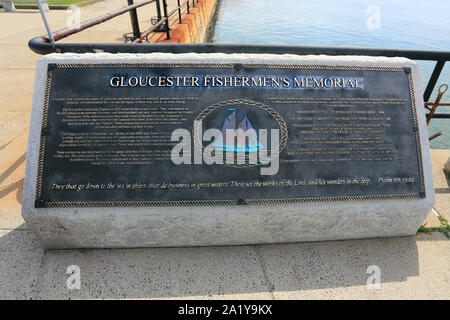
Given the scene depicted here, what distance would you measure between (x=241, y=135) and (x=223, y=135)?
0.15 meters

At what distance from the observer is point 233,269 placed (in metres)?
1.97

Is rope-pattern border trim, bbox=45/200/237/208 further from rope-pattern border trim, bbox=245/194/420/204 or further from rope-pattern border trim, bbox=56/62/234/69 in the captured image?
rope-pattern border trim, bbox=56/62/234/69

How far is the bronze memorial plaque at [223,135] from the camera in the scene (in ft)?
6.28

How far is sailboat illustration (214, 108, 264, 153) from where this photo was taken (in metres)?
1.99

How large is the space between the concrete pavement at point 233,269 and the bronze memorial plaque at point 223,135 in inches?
19.2

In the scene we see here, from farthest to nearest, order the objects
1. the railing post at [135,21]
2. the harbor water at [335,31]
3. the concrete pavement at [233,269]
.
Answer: the harbor water at [335,31] < the railing post at [135,21] < the concrete pavement at [233,269]

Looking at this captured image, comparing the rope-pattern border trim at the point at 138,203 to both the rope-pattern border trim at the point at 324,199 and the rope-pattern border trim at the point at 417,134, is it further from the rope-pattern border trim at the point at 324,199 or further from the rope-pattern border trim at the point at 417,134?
the rope-pattern border trim at the point at 417,134

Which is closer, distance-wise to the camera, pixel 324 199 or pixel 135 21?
pixel 324 199

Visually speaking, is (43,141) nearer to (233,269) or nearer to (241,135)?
(241,135)

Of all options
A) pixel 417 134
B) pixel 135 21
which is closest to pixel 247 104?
pixel 417 134

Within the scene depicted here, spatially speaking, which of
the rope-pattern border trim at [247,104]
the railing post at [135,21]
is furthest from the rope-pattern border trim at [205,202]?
the railing post at [135,21]

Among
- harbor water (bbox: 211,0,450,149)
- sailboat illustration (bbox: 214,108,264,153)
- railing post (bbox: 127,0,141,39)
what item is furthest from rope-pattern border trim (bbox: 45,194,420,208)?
harbor water (bbox: 211,0,450,149)
